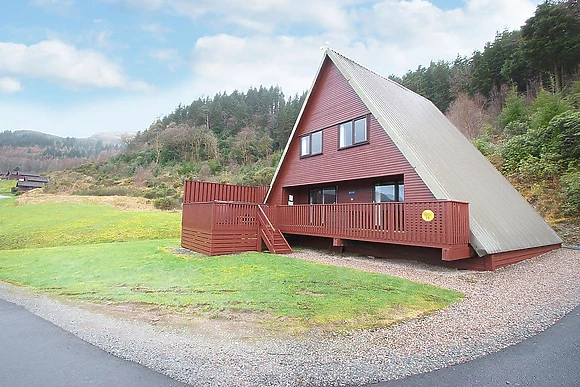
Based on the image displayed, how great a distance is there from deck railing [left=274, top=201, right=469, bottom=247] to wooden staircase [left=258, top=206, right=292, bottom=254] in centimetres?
119

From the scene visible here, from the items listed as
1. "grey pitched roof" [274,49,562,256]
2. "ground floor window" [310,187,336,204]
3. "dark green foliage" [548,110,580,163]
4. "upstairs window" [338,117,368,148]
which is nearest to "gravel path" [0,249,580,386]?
"grey pitched roof" [274,49,562,256]

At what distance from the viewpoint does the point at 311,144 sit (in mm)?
14742

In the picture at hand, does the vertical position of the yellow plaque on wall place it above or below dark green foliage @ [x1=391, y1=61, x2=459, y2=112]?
below

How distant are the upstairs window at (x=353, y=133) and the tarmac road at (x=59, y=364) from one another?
10.5 m

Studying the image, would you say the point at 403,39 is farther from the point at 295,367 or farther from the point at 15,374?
the point at 15,374

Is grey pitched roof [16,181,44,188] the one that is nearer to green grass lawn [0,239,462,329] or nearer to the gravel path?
green grass lawn [0,239,462,329]

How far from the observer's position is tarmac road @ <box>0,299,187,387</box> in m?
3.11

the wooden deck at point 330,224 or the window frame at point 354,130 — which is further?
the window frame at point 354,130

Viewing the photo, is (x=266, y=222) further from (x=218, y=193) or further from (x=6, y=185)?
(x=6, y=185)

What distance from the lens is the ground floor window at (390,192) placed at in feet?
38.8

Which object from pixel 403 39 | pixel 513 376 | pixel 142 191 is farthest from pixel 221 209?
pixel 142 191

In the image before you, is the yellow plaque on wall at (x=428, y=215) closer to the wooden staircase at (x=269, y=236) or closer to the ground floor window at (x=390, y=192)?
the ground floor window at (x=390, y=192)

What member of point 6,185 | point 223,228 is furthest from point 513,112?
point 6,185

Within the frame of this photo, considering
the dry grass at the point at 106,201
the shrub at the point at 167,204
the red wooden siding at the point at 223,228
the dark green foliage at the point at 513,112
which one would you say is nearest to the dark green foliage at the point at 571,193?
the dark green foliage at the point at 513,112
